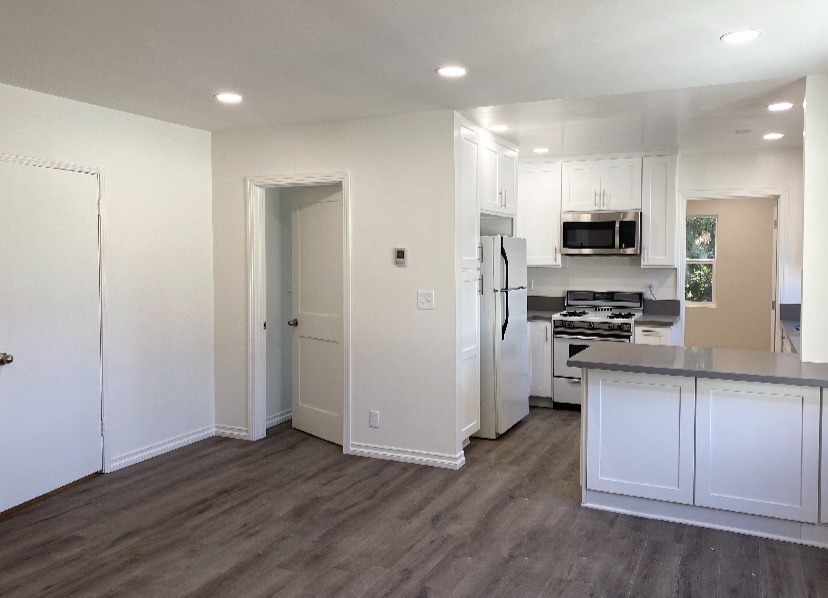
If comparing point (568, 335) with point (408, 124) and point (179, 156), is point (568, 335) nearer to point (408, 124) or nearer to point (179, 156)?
point (408, 124)

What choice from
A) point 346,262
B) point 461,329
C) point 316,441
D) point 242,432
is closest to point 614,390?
point 461,329

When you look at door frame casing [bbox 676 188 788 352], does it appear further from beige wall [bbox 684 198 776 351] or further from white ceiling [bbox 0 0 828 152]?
white ceiling [bbox 0 0 828 152]

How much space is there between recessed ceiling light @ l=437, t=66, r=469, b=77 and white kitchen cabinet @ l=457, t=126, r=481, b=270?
0.98 meters

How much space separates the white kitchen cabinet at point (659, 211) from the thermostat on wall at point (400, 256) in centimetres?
275

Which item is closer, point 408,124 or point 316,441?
point 408,124

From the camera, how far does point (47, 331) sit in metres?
4.06

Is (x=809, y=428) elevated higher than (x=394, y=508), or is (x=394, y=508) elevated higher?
(x=809, y=428)

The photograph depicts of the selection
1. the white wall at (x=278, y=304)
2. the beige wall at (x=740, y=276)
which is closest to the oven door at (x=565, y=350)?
the white wall at (x=278, y=304)

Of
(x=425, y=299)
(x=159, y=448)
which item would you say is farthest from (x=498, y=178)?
(x=159, y=448)

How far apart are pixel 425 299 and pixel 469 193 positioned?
2.67 feet

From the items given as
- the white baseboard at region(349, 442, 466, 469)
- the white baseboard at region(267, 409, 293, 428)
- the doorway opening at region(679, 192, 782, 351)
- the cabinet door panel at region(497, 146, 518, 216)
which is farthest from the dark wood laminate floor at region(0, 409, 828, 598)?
the doorway opening at region(679, 192, 782, 351)

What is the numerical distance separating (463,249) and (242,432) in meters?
2.23

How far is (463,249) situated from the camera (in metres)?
4.68

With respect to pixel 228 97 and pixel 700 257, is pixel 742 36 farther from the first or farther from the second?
pixel 700 257
